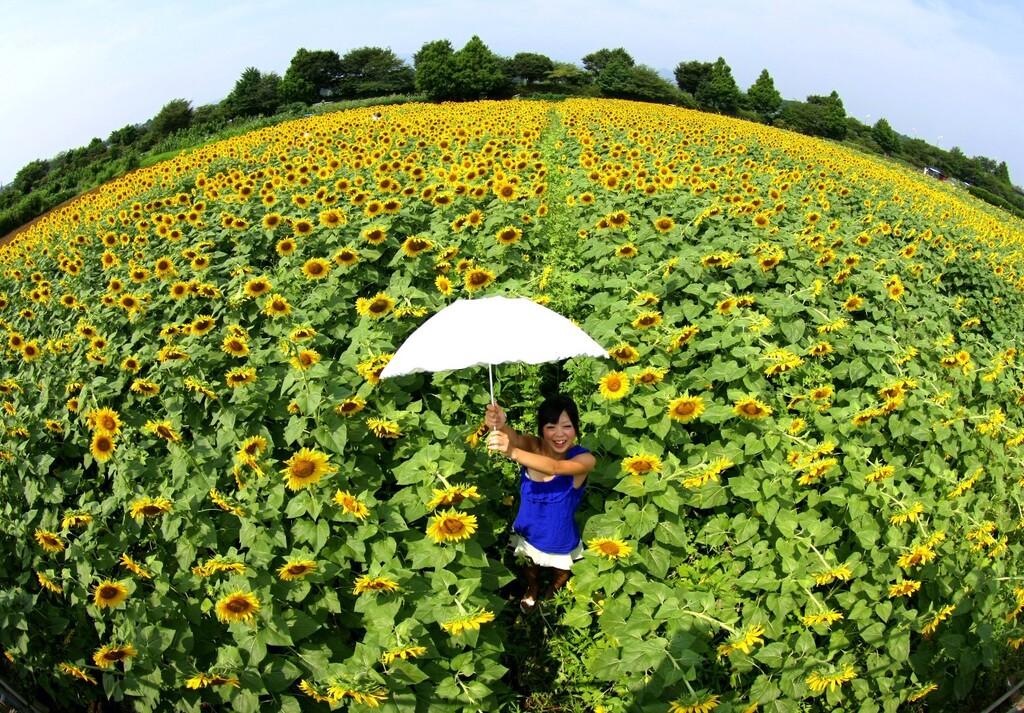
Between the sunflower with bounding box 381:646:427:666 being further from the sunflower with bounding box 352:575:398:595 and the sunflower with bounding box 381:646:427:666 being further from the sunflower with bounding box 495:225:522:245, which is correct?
the sunflower with bounding box 495:225:522:245

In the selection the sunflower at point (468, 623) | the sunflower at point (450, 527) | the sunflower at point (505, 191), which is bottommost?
the sunflower at point (468, 623)

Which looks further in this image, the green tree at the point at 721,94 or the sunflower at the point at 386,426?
the green tree at the point at 721,94

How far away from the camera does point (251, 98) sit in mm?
42781

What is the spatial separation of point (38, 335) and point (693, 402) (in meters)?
6.98

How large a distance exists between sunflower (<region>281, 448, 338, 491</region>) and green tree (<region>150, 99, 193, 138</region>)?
46.5 m

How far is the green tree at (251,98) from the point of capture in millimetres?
42125

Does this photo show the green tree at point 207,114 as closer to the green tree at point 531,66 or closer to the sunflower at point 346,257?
the green tree at point 531,66

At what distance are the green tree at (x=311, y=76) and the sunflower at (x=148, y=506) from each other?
45.0 meters

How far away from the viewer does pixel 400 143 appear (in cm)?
1189

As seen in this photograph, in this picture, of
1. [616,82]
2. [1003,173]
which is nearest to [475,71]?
[616,82]

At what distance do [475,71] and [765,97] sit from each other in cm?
2654

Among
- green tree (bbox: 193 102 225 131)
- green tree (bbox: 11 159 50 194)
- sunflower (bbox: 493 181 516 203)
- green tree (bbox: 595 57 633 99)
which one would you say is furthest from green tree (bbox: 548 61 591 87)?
sunflower (bbox: 493 181 516 203)

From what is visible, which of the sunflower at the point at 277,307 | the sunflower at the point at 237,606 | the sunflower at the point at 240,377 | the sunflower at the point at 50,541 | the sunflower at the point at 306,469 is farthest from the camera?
the sunflower at the point at 277,307

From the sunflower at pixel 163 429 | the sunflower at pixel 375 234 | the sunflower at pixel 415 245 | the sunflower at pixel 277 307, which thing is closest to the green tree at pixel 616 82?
the sunflower at pixel 375 234
